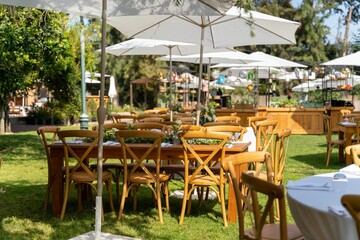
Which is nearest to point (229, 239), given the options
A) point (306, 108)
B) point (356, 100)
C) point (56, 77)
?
point (306, 108)

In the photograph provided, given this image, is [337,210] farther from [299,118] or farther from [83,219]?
[299,118]

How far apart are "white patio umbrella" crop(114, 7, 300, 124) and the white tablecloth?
448 cm

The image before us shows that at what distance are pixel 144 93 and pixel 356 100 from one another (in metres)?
16.0

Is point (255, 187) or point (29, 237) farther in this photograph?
point (29, 237)

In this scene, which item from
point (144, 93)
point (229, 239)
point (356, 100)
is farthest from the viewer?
point (144, 93)

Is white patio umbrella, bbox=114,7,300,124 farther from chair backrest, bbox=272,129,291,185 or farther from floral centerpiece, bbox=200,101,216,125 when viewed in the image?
chair backrest, bbox=272,129,291,185

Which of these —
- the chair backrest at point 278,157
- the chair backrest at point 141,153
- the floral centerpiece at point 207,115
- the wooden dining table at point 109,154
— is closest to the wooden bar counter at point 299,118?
the floral centerpiece at point 207,115

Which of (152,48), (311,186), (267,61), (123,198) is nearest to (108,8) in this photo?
(123,198)

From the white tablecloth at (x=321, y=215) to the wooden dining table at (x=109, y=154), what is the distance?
7.78ft

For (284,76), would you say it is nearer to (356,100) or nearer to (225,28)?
(356,100)

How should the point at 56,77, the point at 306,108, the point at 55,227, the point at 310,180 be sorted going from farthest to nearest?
1. the point at 56,77
2. the point at 306,108
3. the point at 55,227
4. the point at 310,180

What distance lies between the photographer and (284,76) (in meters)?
25.2

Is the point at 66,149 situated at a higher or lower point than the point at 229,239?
higher

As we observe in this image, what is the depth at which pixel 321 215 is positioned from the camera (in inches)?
106
